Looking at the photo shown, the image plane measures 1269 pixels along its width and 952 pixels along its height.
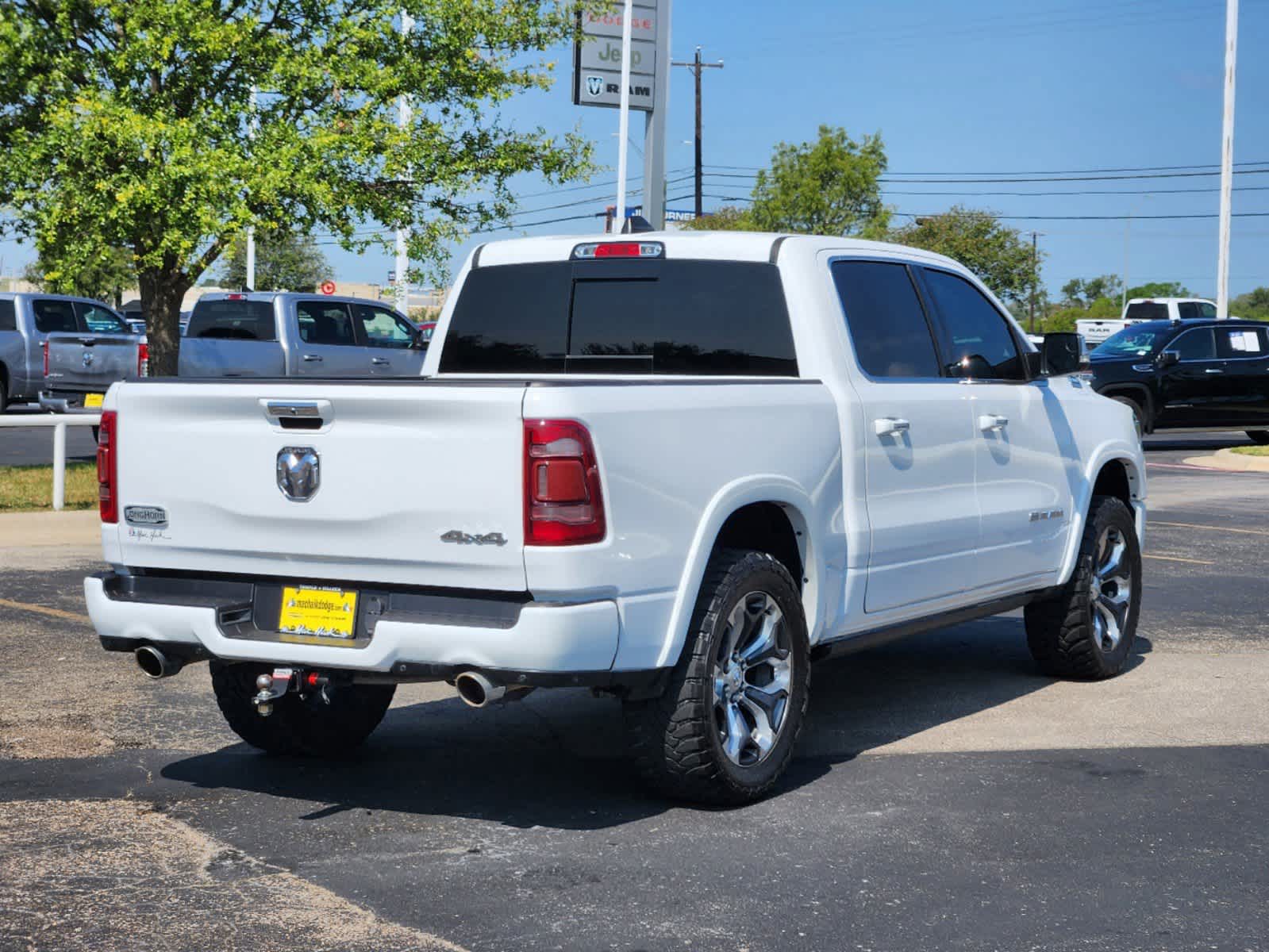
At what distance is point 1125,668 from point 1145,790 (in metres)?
2.59

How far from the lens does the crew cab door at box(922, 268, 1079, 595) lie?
7.28 m

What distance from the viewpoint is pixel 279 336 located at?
23.2 m

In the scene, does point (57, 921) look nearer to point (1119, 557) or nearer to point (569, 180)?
point (1119, 557)

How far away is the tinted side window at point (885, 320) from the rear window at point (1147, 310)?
3923 cm

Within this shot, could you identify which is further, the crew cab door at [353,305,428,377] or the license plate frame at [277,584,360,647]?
the crew cab door at [353,305,428,377]

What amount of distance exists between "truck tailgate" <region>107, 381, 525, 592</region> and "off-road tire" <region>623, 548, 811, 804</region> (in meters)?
0.78

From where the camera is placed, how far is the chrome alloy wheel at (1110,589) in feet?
27.1

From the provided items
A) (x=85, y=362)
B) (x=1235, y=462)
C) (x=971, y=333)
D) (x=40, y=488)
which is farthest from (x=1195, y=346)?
(x=971, y=333)

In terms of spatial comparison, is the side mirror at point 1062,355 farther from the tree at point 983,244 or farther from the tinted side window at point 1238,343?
the tree at point 983,244

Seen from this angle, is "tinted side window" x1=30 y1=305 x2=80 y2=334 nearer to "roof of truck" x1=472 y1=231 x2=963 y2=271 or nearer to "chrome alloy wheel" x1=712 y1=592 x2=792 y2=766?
"roof of truck" x1=472 y1=231 x2=963 y2=271

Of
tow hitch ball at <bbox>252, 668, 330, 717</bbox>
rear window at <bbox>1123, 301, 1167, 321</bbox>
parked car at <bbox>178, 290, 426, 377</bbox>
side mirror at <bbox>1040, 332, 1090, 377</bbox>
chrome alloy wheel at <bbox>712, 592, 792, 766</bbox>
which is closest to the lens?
tow hitch ball at <bbox>252, 668, 330, 717</bbox>

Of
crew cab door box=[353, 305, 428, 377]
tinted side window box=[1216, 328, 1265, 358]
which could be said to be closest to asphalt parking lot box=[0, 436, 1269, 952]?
crew cab door box=[353, 305, 428, 377]

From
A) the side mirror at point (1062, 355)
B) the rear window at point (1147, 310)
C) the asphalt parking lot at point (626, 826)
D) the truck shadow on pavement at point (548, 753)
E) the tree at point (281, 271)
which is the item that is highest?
the tree at point (281, 271)

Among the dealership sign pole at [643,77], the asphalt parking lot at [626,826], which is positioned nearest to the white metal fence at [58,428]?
the asphalt parking lot at [626,826]
